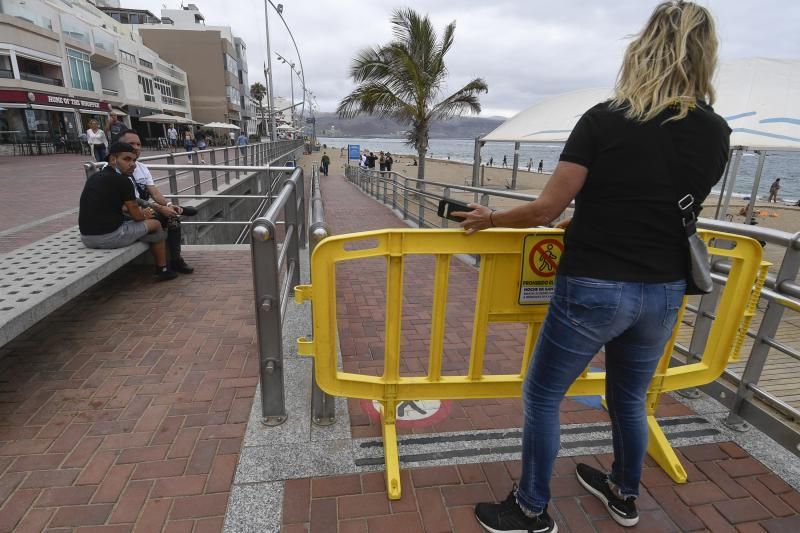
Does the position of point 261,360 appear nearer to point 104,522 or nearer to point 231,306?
point 104,522

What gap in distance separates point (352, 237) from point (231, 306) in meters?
2.79

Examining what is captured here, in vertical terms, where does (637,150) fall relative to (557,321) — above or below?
above

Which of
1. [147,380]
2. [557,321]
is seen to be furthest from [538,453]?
[147,380]

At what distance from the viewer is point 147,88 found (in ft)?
145

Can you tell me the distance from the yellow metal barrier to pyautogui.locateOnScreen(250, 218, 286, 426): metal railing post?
20 centimetres

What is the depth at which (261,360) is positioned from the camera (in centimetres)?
254

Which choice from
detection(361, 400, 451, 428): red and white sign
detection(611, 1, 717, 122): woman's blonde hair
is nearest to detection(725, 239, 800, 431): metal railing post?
detection(611, 1, 717, 122): woman's blonde hair

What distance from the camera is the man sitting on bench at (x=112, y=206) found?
4.28 m

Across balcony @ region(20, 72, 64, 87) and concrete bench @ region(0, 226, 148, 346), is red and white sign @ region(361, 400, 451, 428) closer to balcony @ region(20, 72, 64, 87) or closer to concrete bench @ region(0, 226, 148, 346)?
concrete bench @ region(0, 226, 148, 346)

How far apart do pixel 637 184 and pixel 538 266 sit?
0.75m

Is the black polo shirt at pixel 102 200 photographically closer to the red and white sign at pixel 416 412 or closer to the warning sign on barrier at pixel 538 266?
the red and white sign at pixel 416 412

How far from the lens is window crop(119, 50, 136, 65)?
39219 mm

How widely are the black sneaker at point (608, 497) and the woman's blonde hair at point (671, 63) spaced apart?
1.68 m

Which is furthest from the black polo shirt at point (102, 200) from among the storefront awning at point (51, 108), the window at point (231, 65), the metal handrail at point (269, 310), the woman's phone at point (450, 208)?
the window at point (231, 65)
